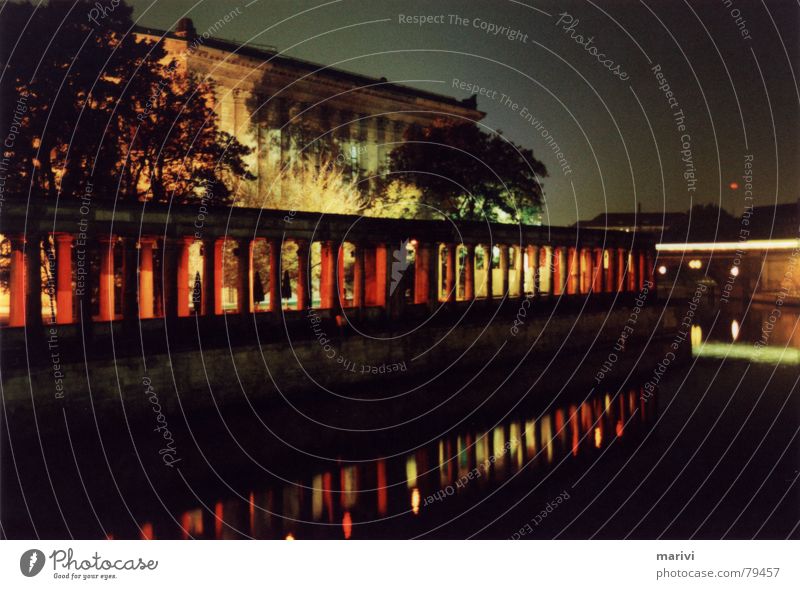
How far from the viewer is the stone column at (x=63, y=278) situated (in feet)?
68.1

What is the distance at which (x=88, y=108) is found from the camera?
25.4m

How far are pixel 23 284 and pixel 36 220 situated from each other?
209cm

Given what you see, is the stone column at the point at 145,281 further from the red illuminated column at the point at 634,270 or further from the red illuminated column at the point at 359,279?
the red illuminated column at the point at 634,270

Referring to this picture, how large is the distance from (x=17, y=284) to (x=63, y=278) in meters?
1.29

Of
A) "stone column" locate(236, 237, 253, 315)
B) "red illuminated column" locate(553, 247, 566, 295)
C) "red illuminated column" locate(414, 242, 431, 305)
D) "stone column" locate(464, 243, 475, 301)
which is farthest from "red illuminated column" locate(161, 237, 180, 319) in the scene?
"red illuminated column" locate(553, 247, 566, 295)

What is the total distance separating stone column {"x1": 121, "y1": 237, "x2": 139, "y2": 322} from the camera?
21.9 metres

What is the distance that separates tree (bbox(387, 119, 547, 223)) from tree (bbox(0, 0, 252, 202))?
56.2 ft

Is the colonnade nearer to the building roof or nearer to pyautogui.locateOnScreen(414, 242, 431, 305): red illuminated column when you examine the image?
pyautogui.locateOnScreen(414, 242, 431, 305): red illuminated column

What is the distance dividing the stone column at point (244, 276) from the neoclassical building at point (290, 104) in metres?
15.2

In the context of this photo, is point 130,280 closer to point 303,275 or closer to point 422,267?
point 303,275

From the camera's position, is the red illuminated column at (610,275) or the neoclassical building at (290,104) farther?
the red illuminated column at (610,275)

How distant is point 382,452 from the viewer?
19.7 metres

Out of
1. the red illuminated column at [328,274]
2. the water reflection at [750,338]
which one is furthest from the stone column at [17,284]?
the water reflection at [750,338]

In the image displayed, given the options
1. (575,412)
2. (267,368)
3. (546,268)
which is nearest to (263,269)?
(267,368)
